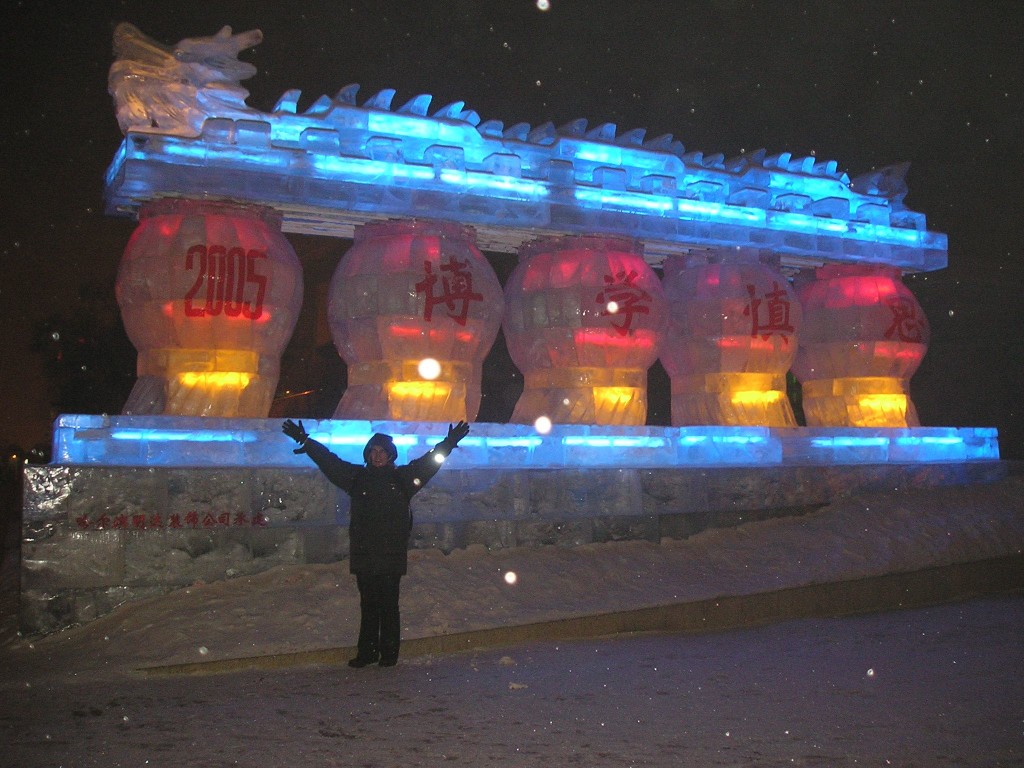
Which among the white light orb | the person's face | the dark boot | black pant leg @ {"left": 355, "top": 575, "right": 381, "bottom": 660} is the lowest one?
the dark boot

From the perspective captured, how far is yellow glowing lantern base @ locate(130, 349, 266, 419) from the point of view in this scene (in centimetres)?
770

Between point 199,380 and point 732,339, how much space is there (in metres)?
4.77

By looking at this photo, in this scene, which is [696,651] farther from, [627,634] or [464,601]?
[464,601]

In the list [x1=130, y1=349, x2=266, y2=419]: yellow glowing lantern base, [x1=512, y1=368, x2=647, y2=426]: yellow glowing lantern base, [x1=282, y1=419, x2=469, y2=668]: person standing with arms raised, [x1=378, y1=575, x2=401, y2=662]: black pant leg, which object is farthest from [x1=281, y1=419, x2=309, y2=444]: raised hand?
[x1=512, y1=368, x2=647, y2=426]: yellow glowing lantern base

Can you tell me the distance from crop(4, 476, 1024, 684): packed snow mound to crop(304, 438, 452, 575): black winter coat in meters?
0.76

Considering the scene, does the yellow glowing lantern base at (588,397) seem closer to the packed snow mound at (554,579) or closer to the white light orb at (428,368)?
the white light orb at (428,368)

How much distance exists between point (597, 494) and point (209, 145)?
4.05 metres

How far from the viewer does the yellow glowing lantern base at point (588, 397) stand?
8.84 meters

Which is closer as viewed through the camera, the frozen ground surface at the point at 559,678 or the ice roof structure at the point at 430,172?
the frozen ground surface at the point at 559,678

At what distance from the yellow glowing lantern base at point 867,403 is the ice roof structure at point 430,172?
127 centimetres

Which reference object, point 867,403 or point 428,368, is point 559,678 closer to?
point 428,368

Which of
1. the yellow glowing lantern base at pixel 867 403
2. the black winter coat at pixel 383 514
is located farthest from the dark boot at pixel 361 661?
the yellow glowing lantern base at pixel 867 403

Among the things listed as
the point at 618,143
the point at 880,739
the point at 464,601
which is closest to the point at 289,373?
the point at 618,143

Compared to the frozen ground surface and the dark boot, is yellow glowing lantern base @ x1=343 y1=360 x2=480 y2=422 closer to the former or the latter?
the frozen ground surface
